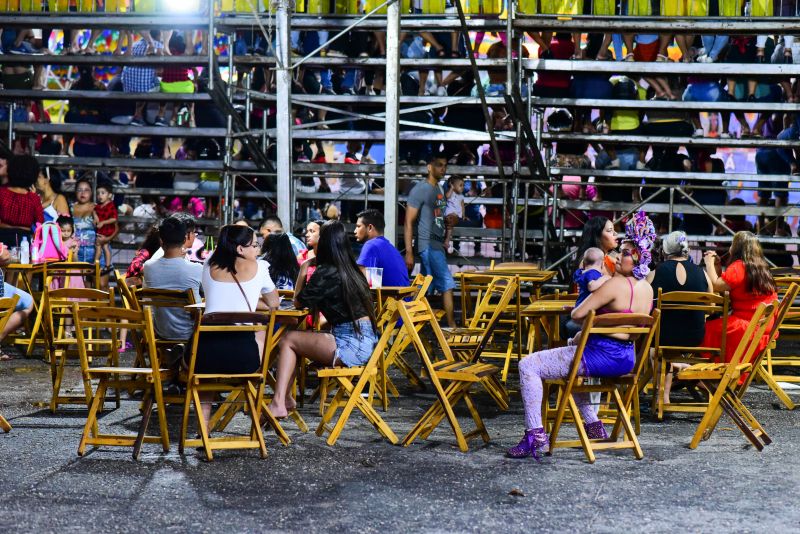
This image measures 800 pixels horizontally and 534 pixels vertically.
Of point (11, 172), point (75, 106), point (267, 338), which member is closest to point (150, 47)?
point (75, 106)

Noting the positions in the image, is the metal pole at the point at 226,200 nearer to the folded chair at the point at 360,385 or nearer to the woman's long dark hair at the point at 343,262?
the woman's long dark hair at the point at 343,262

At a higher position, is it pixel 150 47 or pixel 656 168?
pixel 150 47

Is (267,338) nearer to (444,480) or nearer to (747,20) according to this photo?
(444,480)

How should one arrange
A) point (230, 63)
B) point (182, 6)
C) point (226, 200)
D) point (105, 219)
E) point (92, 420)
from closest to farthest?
point (92, 420) → point (105, 219) → point (226, 200) → point (230, 63) → point (182, 6)

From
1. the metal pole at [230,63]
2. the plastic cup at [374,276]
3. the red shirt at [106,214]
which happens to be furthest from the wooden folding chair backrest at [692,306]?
the red shirt at [106,214]

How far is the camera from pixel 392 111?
12.6 m

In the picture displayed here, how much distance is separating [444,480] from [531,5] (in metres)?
10.0

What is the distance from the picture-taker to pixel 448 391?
7.34m

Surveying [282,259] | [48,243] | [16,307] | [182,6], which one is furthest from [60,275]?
[182,6]

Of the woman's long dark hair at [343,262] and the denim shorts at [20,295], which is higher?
the woman's long dark hair at [343,262]

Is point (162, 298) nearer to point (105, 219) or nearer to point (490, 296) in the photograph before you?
point (490, 296)

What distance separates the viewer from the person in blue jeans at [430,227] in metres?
12.8

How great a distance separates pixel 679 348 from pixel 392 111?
202 inches

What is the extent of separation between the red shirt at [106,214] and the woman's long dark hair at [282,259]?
564 centimetres
